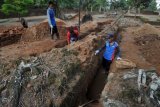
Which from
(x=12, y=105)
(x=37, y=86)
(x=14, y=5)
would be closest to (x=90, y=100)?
(x=37, y=86)

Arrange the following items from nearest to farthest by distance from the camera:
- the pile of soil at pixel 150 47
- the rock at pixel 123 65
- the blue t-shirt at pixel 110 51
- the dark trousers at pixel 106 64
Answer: the blue t-shirt at pixel 110 51, the rock at pixel 123 65, the dark trousers at pixel 106 64, the pile of soil at pixel 150 47

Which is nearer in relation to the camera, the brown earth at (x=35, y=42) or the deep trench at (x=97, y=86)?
the deep trench at (x=97, y=86)

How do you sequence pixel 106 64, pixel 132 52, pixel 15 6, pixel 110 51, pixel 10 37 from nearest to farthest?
pixel 110 51
pixel 106 64
pixel 132 52
pixel 10 37
pixel 15 6

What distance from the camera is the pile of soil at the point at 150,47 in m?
13.3

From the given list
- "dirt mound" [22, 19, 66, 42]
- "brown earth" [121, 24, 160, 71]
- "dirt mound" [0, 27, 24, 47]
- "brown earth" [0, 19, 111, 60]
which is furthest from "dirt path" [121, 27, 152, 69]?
"dirt mound" [0, 27, 24, 47]

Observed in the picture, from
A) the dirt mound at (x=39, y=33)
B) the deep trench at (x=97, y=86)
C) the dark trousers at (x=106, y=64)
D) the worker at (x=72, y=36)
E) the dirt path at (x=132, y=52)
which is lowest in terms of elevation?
the deep trench at (x=97, y=86)

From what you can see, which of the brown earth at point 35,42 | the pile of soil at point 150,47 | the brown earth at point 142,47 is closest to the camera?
the brown earth at point 35,42

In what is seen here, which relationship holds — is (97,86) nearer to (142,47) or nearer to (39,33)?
(39,33)

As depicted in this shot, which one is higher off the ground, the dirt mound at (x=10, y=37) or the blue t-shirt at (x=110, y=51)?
the blue t-shirt at (x=110, y=51)

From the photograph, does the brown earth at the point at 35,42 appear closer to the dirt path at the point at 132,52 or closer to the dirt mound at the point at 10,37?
the dirt mound at the point at 10,37

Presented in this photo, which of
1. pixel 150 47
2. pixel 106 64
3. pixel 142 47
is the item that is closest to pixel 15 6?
pixel 142 47

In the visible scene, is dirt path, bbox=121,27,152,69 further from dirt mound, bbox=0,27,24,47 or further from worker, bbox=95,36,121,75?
dirt mound, bbox=0,27,24,47

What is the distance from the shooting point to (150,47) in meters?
15.6

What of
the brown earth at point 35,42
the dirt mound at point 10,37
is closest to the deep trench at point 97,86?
the brown earth at point 35,42
